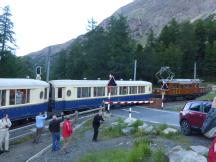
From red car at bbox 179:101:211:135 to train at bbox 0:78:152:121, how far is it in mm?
9300

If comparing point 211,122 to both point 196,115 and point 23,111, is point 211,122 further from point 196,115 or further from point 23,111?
point 23,111

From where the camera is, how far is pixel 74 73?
262 feet

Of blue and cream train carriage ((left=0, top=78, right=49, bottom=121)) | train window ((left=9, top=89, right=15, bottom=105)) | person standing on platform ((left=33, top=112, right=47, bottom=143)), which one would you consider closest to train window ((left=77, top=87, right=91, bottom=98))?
blue and cream train carriage ((left=0, top=78, right=49, bottom=121))

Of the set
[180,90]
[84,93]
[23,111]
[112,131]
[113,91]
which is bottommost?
[112,131]

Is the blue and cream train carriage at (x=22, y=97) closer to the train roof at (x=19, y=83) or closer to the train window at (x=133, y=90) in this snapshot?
the train roof at (x=19, y=83)

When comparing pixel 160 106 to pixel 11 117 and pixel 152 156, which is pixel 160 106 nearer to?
pixel 11 117

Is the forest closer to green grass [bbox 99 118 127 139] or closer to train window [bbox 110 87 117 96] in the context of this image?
train window [bbox 110 87 117 96]

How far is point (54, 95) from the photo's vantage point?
105 ft

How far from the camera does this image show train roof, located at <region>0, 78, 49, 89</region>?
2499 centimetres

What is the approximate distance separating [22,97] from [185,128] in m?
11.9

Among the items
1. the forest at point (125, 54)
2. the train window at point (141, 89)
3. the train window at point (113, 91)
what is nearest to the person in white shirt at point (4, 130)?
the train window at point (113, 91)

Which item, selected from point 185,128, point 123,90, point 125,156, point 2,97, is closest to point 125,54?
point 123,90

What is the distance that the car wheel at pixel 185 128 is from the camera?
1875 cm

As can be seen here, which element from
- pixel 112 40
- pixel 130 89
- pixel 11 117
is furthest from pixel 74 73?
pixel 11 117
